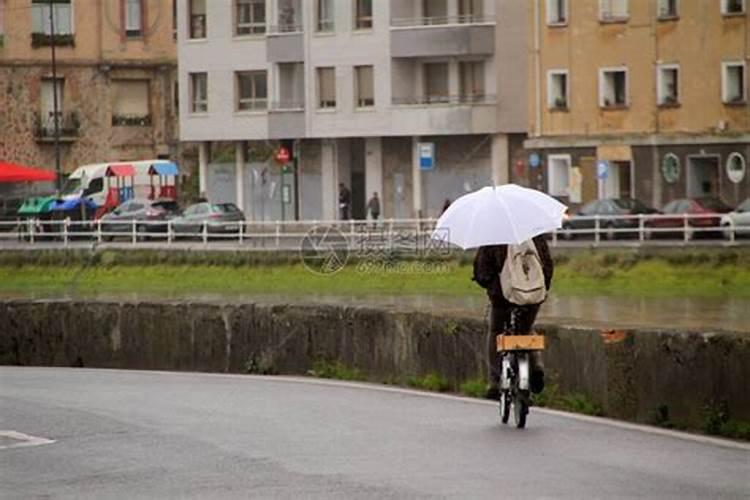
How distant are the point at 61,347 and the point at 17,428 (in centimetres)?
1152

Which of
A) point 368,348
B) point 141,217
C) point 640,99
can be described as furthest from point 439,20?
point 368,348

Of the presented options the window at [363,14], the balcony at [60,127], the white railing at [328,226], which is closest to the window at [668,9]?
the white railing at [328,226]

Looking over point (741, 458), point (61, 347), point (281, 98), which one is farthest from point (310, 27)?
point (741, 458)

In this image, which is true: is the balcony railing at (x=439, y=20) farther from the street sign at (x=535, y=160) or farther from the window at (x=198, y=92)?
the window at (x=198, y=92)

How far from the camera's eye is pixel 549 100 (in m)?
78.2

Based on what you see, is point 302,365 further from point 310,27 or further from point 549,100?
point 310,27

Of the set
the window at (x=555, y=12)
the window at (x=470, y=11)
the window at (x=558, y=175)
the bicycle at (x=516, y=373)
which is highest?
the window at (x=470, y=11)

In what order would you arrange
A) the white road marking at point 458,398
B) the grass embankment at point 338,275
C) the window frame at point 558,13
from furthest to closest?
the window frame at point 558,13 → the grass embankment at point 338,275 → the white road marking at point 458,398

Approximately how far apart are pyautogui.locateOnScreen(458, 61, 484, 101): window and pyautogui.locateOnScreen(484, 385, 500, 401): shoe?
6337 cm

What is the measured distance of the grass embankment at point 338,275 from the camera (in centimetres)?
Answer: 5466

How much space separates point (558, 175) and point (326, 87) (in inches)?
491

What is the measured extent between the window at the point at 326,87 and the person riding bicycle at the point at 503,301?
68.0m

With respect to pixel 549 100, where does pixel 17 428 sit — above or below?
below

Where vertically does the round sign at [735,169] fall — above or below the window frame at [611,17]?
below
